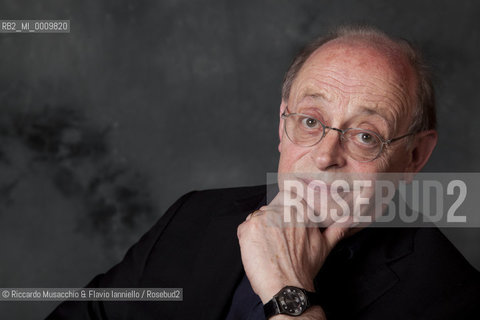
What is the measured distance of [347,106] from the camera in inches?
94.2

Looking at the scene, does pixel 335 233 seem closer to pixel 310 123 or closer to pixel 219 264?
pixel 310 123

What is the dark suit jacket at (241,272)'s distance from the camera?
2.46 meters

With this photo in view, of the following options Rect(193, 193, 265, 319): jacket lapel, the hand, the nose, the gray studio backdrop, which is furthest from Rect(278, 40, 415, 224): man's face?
the gray studio backdrop

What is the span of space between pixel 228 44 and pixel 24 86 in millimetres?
1399

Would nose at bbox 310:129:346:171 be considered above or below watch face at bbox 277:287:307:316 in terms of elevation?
above

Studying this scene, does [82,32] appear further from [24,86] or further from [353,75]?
[353,75]

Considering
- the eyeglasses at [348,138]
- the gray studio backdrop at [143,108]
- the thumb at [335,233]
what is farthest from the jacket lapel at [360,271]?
the gray studio backdrop at [143,108]

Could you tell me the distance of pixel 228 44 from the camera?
13.7 feet

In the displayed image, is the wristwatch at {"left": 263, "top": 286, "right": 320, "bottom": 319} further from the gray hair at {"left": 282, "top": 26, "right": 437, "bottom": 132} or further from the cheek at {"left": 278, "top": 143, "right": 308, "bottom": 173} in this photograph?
the gray hair at {"left": 282, "top": 26, "right": 437, "bottom": 132}

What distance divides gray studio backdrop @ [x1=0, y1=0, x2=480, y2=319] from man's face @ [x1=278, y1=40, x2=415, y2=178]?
164 centimetres

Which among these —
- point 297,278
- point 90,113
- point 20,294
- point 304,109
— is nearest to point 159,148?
point 90,113

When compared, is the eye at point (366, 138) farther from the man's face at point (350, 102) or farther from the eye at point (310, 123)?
the eye at point (310, 123)

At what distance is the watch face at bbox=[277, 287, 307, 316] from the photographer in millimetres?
2109

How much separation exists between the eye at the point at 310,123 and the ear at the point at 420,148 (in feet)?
1.52
